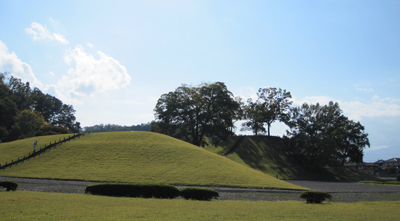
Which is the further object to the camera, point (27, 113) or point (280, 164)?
point (27, 113)

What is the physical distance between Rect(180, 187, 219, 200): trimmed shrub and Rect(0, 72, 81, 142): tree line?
55.6m

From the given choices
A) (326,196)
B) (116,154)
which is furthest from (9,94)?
(326,196)

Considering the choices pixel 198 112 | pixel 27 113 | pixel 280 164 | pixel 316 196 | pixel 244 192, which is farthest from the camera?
pixel 27 113

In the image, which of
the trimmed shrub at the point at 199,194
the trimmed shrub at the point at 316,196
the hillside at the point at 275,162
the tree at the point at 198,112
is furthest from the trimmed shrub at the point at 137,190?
the tree at the point at 198,112

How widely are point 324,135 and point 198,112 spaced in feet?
106

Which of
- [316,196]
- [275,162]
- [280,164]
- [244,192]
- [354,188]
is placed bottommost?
[244,192]

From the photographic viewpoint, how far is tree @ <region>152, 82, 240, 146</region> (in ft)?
229

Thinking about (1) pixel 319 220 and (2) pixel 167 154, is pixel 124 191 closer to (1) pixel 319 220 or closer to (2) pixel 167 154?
(1) pixel 319 220

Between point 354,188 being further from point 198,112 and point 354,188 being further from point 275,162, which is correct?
point 198,112

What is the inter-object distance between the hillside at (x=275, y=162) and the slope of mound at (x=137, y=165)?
1978 centimetres

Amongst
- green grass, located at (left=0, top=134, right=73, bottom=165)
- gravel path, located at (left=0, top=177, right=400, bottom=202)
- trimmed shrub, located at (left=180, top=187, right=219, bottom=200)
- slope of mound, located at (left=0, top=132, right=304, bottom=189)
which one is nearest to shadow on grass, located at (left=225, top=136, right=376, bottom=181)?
slope of mound, located at (left=0, top=132, right=304, bottom=189)

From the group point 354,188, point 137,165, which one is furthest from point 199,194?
point 354,188

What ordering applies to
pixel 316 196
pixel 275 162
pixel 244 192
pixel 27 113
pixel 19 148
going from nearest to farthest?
1. pixel 316 196
2. pixel 244 192
3. pixel 19 148
4. pixel 275 162
5. pixel 27 113

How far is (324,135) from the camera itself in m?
67.7
